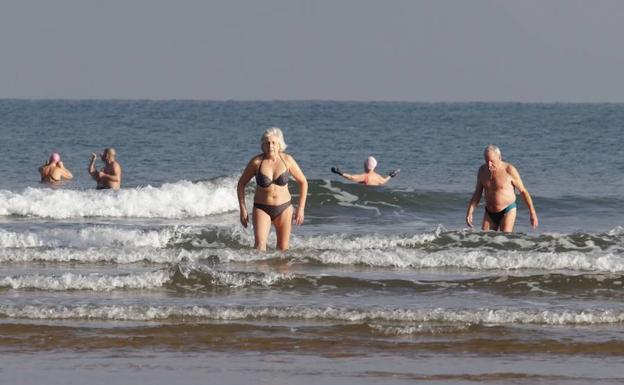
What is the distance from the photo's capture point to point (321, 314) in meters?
10.6

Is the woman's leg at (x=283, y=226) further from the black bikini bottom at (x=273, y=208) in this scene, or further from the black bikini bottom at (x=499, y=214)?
the black bikini bottom at (x=499, y=214)

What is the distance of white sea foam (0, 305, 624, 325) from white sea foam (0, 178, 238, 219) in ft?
31.8

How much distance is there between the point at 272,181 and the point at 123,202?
895 cm

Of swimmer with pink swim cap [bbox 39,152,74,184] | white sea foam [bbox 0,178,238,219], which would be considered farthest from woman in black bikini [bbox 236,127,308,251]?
swimmer with pink swim cap [bbox 39,152,74,184]

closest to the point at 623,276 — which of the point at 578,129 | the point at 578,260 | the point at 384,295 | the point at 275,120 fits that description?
the point at 578,260

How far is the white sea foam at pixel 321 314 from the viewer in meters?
10.5

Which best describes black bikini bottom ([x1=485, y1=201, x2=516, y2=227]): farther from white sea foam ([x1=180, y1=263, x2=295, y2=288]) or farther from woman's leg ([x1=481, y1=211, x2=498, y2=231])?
white sea foam ([x1=180, y1=263, x2=295, y2=288])

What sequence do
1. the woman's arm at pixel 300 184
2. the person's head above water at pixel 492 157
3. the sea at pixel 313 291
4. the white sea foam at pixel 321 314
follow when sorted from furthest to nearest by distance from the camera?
the person's head above water at pixel 492 157 < the woman's arm at pixel 300 184 < the white sea foam at pixel 321 314 < the sea at pixel 313 291

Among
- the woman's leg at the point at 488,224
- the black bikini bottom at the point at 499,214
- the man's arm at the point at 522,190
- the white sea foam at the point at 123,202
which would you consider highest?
the man's arm at the point at 522,190

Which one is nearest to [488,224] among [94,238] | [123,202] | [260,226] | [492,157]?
[492,157]

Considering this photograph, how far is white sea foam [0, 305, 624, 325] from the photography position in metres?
10.5

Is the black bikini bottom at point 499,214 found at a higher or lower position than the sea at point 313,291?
higher

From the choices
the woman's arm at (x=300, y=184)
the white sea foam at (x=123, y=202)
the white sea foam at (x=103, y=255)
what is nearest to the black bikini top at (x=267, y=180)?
the woman's arm at (x=300, y=184)

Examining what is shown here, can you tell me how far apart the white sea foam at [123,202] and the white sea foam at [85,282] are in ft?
27.1
